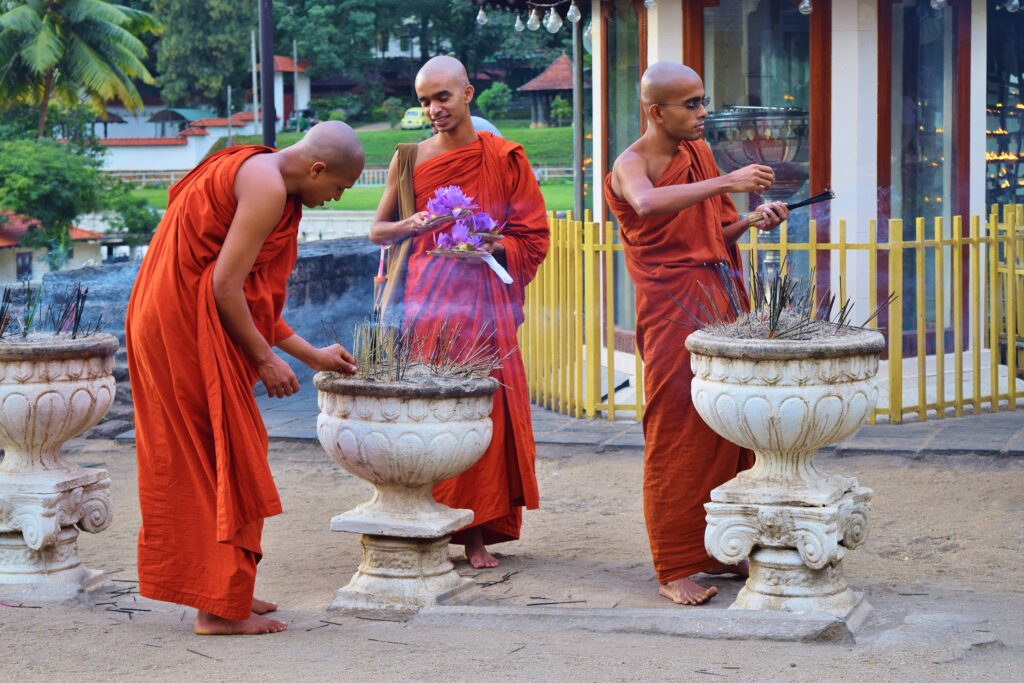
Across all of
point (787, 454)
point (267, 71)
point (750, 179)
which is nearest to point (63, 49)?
point (267, 71)

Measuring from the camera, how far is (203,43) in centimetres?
4791

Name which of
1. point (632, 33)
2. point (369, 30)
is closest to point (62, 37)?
point (369, 30)

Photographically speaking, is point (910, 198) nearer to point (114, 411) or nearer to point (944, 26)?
point (944, 26)

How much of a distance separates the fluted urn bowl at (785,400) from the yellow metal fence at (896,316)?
10.4 ft

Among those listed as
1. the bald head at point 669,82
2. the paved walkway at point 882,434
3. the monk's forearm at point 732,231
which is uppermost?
the bald head at point 669,82

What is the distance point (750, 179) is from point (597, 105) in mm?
5691

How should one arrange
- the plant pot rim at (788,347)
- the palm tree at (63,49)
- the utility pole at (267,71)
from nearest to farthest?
the plant pot rim at (788,347) → the utility pole at (267,71) → the palm tree at (63,49)

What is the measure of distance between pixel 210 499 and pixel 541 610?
1.13 meters

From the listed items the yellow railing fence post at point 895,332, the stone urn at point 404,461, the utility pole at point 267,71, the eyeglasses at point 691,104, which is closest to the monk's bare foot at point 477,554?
the stone urn at point 404,461

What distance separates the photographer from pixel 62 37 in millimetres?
36969

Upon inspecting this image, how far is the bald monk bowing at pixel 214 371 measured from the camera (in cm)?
431

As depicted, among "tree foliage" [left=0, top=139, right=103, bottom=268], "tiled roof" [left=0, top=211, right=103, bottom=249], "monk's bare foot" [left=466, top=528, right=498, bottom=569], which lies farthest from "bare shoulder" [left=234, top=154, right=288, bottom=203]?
"tiled roof" [left=0, top=211, right=103, bottom=249]

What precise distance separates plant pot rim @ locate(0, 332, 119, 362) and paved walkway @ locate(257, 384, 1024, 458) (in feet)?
9.91

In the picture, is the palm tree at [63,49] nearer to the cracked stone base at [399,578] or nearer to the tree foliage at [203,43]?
the tree foliage at [203,43]
